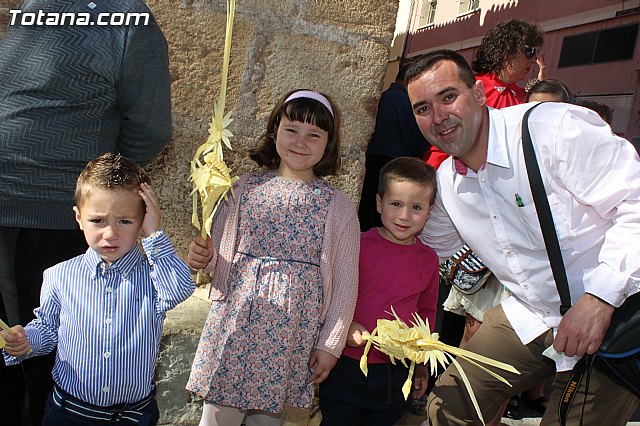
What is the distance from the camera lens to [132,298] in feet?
6.03

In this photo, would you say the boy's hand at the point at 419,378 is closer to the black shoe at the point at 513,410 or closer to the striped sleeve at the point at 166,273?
the striped sleeve at the point at 166,273

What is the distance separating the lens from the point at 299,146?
88.4 inches

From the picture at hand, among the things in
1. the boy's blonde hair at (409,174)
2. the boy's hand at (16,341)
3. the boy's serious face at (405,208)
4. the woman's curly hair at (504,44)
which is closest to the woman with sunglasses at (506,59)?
the woman's curly hair at (504,44)

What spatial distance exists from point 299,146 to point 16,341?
3.78 ft

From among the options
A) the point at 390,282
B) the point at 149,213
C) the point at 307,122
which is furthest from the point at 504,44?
the point at 149,213

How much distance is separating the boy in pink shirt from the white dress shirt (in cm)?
19

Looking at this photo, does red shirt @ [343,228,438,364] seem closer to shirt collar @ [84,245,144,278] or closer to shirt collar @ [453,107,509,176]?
shirt collar @ [453,107,509,176]

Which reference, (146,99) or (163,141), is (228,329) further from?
(146,99)

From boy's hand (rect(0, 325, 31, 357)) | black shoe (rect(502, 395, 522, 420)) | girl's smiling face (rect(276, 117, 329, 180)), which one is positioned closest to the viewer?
boy's hand (rect(0, 325, 31, 357))

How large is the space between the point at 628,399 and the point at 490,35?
2.40m

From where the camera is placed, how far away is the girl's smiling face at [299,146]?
A: 226 cm

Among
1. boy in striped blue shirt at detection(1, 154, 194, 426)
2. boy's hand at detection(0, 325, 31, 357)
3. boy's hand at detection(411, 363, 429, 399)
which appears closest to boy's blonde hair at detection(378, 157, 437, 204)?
boy's hand at detection(411, 363, 429, 399)

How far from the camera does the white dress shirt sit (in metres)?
1.93

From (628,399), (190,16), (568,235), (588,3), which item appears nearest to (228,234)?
(190,16)
